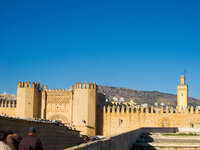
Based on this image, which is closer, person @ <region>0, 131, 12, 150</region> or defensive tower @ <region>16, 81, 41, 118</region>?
person @ <region>0, 131, 12, 150</region>

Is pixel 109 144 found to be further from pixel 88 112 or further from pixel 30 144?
pixel 88 112

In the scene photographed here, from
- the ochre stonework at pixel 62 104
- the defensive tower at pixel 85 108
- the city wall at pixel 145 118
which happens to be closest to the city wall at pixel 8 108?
the ochre stonework at pixel 62 104

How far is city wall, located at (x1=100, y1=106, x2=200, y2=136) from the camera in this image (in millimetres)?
30469

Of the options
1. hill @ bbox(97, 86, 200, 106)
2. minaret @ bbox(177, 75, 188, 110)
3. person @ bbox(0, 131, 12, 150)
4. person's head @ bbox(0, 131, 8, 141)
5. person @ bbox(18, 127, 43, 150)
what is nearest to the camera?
person @ bbox(18, 127, 43, 150)

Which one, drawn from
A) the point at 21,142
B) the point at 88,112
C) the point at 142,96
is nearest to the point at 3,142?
the point at 21,142

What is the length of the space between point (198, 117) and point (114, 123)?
7.09m

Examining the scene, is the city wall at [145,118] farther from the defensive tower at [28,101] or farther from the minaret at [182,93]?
the minaret at [182,93]

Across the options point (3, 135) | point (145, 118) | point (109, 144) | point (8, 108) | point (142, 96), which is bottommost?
point (145, 118)

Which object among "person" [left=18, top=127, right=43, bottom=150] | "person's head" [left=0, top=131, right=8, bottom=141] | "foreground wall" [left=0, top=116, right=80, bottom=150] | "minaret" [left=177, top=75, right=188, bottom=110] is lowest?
"foreground wall" [left=0, top=116, right=80, bottom=150]

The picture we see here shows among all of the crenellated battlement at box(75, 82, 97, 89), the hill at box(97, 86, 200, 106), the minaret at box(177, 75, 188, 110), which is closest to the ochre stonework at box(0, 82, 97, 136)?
the crenellated battlement at box(75, 82, 97, 89)

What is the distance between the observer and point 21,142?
5.34 meters

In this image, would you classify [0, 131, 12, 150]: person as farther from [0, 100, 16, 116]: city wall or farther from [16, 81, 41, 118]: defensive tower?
[0, 100, 16, 116]: city wall

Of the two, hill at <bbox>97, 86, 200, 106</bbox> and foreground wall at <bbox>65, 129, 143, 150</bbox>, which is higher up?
hill at <bbox>97, 86, 200, 106</bbox>

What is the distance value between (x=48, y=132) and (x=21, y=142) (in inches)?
455
